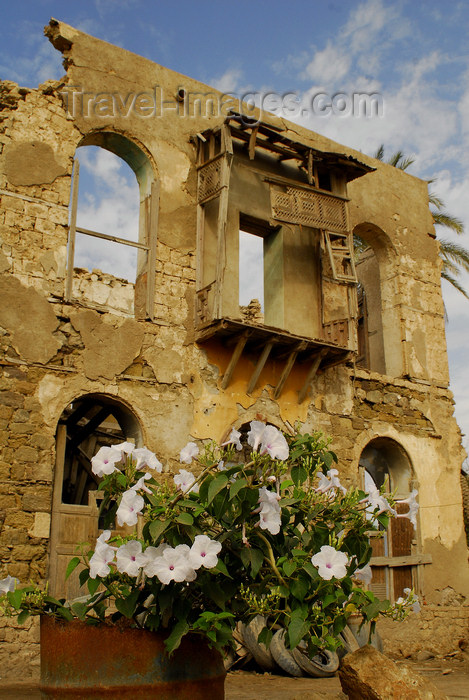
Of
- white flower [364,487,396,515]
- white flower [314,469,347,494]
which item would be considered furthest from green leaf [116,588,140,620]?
white flower [364,487,396,515]

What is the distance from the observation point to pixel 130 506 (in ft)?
10.2

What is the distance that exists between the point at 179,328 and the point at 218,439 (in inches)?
57.8

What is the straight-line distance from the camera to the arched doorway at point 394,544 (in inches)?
407

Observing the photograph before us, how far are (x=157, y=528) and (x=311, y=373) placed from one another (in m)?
6.84

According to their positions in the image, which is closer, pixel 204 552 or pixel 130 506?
pixel 204 552

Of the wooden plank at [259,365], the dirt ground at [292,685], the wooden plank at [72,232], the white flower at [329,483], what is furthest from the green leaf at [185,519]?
the wooden plank at [259,365]

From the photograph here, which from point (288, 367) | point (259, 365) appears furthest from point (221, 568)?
point (288, 367)

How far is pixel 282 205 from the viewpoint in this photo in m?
9.89

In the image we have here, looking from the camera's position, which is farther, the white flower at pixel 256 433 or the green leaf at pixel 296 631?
the white flower at pixel 256 433

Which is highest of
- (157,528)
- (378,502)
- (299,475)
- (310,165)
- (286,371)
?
(310,165)

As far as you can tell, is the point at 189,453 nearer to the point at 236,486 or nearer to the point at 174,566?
the point at 236,486

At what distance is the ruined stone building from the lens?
26.0ft

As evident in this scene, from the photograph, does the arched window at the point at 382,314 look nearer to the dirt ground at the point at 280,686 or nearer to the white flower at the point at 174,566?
the dirt ground at the point at 280,686

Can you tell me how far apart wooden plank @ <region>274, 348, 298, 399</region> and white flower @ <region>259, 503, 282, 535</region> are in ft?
20.6
